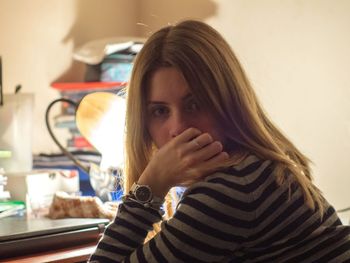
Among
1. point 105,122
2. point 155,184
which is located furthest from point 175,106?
point 105,122

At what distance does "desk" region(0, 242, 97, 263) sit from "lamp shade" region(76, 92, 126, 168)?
1.15 ft

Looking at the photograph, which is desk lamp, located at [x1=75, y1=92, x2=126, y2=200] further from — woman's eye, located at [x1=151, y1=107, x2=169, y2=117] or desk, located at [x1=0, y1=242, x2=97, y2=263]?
woman's eye, located at [x1=151, y1=107, x2=169, y2=117]

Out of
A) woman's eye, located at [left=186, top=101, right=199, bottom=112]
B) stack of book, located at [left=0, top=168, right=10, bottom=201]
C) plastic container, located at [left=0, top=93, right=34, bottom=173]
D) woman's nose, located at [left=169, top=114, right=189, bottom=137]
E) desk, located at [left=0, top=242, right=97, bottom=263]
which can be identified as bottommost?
desk, located at [left=0, top=242, right=97, bottom=263]

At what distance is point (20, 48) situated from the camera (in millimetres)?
1836

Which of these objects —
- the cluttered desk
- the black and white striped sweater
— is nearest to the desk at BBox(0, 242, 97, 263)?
the cluttered desk

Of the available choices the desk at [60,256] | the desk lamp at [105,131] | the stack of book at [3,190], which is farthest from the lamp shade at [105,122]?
the desk at [60,256]

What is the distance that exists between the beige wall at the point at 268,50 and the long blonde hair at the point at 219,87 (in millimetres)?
636

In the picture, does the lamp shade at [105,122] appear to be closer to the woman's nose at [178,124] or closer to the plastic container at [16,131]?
the plastic container at [16,131]

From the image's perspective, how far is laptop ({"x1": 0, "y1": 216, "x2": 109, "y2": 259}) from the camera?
98 centimetres

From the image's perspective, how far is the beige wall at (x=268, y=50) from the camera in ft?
4.87

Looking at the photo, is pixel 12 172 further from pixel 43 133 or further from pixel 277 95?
pixel 277 95

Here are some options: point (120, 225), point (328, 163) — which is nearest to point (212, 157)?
point (120, 225)

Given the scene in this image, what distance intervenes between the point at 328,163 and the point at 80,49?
3.25 feet

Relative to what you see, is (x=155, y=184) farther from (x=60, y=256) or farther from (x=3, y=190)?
(x=3, y=190)
